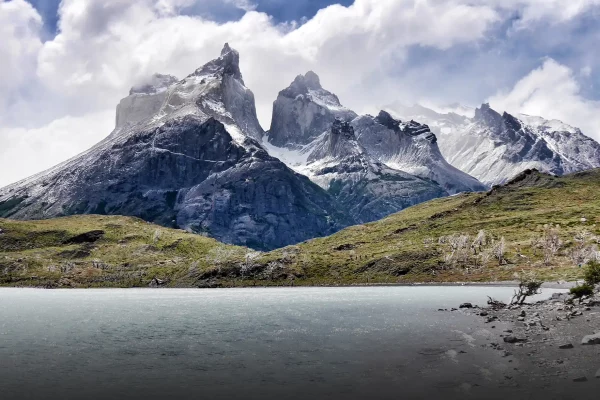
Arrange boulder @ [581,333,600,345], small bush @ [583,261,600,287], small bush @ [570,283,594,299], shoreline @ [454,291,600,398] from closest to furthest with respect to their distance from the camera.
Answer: shoreline @ [454,291,600,398]
boulder @ [581,333,600,345]
small bush @ [570,283,594,299]
small bush @ [583,261,600,287]

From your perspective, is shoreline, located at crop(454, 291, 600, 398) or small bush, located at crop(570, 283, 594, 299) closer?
shoreline, located at crop(454, 291, 600, 398)

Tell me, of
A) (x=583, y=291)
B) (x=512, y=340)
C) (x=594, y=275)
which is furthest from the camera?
(x=594, y=275)

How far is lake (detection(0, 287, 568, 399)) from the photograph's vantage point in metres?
34.5

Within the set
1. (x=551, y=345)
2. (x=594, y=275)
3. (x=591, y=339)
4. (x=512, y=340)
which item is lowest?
(x=512, y=340)

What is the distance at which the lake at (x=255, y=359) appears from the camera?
34500 mm

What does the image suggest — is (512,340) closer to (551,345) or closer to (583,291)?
(551,345)

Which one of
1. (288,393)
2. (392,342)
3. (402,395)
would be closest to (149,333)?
(392,342)

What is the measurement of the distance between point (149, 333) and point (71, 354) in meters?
18.4

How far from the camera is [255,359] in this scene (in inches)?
1849

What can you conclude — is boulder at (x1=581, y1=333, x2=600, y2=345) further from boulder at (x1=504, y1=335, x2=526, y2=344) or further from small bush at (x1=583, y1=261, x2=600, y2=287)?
small bush at (x1=583, y1=261, x2=600, y2=287)

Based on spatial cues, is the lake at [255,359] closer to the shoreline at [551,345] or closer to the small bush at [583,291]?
the shoreline at [551,345]

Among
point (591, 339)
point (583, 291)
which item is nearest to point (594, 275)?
point (583, 291)

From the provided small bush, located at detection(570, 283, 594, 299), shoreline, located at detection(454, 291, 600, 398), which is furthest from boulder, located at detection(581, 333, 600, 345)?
small bush, located at detection(570, 283, 594, 299)

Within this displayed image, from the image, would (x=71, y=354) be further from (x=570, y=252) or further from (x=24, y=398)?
(x=570, y=252)
